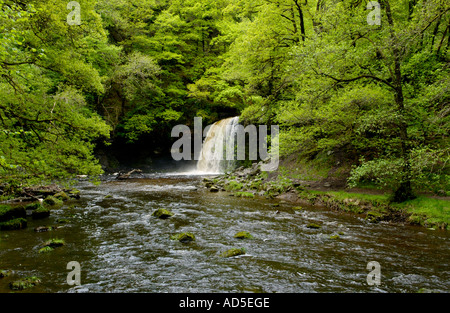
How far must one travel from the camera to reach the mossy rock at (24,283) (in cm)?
443

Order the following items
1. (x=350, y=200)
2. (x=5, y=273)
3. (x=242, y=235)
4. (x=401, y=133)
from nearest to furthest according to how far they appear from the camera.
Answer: (x=5, y=273)
(x=242, y=235)
(x=401, y=133)
(x=350, y=200)

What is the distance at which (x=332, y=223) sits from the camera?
29.9 feet

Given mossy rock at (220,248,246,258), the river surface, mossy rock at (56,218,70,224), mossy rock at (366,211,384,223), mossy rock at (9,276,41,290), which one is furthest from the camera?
mossy rock at (366,211,384,223)

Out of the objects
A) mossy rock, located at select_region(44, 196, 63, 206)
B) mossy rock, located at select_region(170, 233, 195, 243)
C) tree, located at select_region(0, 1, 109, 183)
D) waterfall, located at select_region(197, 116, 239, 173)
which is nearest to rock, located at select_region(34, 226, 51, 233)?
tree, located at select_region(0, 1, 109, 183)

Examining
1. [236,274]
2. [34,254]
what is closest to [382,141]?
[236,274]

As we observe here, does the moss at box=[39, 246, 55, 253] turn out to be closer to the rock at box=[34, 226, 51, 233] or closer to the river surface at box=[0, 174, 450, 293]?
the river surface at box=[0, 174, 450, 293]

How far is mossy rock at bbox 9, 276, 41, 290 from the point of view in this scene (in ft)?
14.5

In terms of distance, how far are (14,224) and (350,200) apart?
1262 centimetres

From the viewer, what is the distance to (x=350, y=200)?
436 inches

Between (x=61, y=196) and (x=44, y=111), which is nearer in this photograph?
(x=44, y=111)

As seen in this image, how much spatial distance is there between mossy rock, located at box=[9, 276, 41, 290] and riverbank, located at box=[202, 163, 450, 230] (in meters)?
10.0

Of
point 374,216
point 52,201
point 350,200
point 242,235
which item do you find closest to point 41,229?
point 52,201

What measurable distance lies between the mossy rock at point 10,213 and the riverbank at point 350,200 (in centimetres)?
972

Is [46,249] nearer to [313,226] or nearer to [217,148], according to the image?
[313,226]
